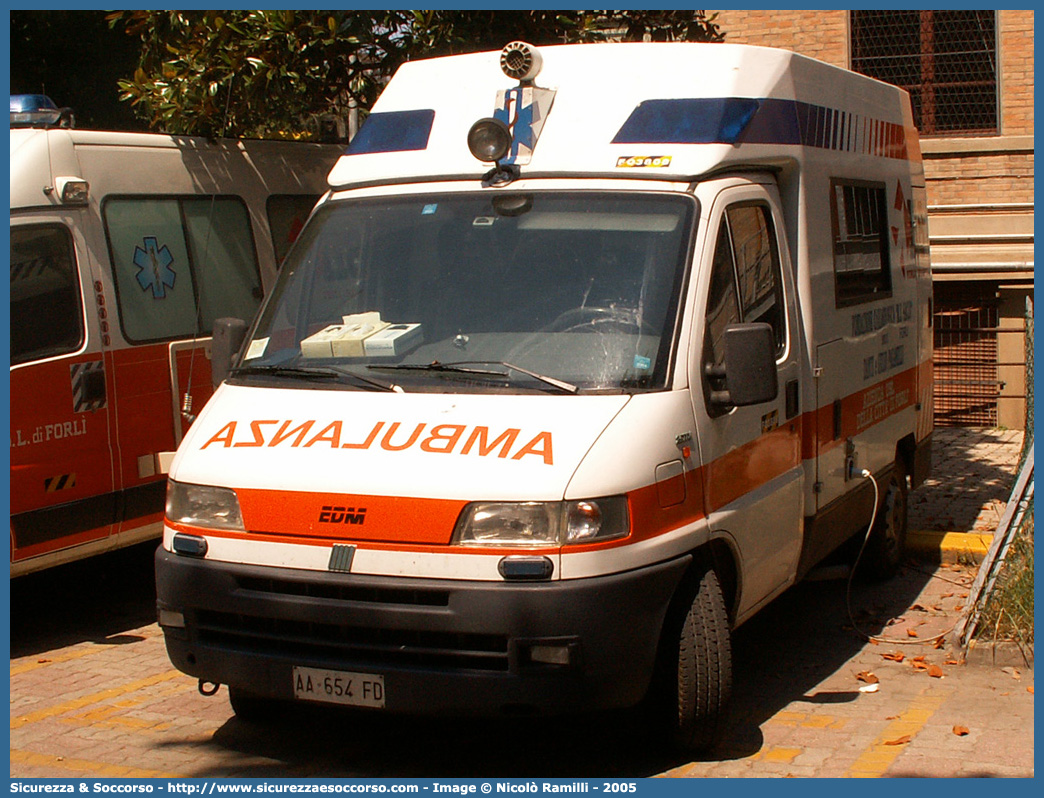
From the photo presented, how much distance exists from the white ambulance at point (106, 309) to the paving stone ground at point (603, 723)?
814 millimetres

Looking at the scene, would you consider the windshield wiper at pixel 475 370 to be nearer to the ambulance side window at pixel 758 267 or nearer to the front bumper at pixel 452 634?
the front bumper at pixel 452 634

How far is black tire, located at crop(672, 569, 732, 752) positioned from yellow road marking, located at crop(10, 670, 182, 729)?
2.79 m

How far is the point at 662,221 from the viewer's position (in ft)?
17.8

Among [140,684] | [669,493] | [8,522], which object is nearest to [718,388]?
[669,493]

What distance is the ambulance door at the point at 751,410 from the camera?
17.5 feet

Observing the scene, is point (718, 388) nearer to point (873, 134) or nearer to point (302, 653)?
point (302, 653)

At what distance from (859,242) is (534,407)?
3004mm

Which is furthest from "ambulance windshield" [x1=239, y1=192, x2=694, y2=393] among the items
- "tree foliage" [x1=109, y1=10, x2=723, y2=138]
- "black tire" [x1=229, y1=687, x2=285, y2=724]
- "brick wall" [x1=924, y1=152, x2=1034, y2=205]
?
"brick wall" [x1=924, y1=152, x2=1034, y2=205]

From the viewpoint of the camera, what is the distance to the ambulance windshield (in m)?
5.18

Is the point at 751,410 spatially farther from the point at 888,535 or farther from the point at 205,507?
the point at 888,535

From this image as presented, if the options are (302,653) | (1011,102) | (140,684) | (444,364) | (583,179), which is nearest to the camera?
(302,653)

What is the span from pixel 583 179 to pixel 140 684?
10.8 feet

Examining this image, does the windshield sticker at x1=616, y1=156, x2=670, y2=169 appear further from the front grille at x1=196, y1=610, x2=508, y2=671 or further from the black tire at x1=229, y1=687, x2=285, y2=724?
the black tire at x1=229, y1=687, x2=285, y2=724

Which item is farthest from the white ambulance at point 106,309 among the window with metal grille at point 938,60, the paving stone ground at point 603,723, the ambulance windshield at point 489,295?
the window with metal grille at point 938,60
